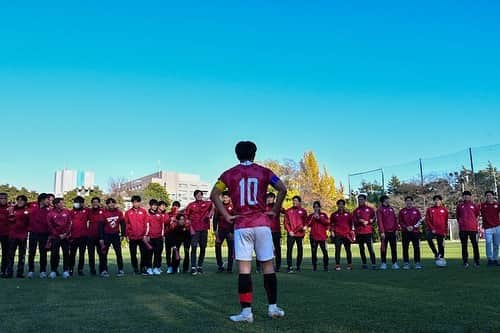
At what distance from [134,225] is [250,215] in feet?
25.6

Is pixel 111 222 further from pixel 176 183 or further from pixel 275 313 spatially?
pixel 176 183

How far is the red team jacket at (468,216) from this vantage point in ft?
43.2

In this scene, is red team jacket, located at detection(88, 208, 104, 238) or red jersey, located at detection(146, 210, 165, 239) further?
red jersey, located at detection(146, 210, 165, 239)

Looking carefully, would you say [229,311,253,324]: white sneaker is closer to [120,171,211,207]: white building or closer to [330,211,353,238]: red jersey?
[330,211,353,238]: red jersey

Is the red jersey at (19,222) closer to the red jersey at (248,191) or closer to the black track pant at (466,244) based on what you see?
the red jersey at (248,191)

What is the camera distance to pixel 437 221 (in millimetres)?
13609

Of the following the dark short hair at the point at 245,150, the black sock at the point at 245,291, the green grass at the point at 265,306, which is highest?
the dark short hair at the point at 245,150

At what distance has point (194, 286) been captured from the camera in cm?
912

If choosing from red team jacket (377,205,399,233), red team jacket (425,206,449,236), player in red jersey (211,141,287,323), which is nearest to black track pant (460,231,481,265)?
red team jacket (425,206,449,236)

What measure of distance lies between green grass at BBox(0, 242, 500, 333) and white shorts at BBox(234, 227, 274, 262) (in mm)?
752

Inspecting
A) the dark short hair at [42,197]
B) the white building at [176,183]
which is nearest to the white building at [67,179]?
the white building at [176,183]

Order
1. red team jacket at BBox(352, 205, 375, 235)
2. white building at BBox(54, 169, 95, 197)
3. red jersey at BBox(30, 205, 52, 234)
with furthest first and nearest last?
white building at BBox(54, 169, 95, 197)
red team jacket at BBox(352, 205, 375, 235)
red jersey at BBox(30, 205, 52, 234)

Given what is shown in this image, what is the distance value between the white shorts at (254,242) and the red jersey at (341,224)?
8310 millimetres

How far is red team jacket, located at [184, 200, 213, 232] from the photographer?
12508mm
